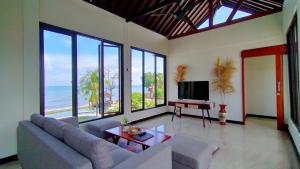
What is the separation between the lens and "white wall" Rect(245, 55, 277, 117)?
18.7 ft

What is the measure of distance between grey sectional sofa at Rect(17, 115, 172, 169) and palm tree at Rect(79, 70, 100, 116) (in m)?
2.06

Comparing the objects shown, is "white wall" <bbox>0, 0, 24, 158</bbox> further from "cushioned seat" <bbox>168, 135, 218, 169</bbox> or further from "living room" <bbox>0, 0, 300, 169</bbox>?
"cushioned seat" <bbox>168, 135, 218, 169</bbox>

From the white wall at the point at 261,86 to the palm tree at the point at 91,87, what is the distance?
577 cm

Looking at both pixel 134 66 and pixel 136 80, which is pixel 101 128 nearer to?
pixel 136 80

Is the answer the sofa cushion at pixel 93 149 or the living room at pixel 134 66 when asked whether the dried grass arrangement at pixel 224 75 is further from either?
the sofa cushion at pixel 93 149

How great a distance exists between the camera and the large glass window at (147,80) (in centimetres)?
548

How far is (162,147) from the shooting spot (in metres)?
1.63

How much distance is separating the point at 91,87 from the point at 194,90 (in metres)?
3.48

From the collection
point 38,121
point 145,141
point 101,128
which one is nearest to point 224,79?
point 145,141

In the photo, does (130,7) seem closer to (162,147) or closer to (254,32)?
(254,32)

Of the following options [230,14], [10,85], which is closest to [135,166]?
[10,85]

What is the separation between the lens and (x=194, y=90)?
5.52 metres

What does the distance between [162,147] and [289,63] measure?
4.41 meters

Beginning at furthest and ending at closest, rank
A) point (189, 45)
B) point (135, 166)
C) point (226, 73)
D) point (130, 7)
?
point (189, 45) < point (226, 73) < point (130, 7) < point (135, 166)
